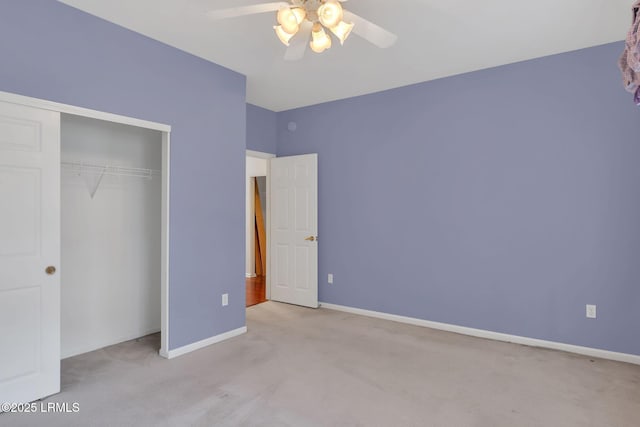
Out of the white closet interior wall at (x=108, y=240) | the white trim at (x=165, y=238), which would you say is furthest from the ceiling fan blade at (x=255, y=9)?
the white closet interior wall at (x=108, y=240)

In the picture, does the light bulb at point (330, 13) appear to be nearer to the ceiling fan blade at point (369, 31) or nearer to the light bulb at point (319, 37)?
the light bulb at point (319, 37)

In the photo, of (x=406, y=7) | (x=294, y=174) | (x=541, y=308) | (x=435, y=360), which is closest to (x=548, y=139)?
(x=541, y=308)

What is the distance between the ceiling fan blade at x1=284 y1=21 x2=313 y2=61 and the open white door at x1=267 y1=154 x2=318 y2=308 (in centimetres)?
210

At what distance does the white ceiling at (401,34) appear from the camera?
8.64 feet

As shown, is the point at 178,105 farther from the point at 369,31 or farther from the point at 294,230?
the point at 294,230

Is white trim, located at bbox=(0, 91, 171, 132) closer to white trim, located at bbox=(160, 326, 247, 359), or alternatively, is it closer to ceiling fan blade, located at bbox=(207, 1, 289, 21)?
ceiling fan blade, located at bbox=(207, 1, 289, 21)

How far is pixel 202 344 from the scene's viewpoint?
11.5ft

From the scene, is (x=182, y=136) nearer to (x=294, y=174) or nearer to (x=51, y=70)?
(x=51, y=70)

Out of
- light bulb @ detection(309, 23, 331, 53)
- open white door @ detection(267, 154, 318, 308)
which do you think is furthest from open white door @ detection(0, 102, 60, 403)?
open white door @ detection(267, 154, 318, 308)

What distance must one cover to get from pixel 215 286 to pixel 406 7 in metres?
2.95

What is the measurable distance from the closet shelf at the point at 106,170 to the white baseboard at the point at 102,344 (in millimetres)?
1589

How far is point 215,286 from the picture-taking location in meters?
3.68

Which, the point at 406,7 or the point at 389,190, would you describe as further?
the point at 389,190

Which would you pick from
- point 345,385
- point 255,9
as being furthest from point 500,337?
point 255,9
